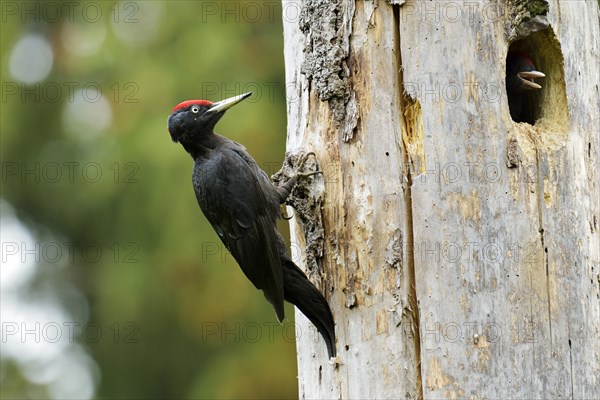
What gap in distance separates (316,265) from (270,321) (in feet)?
11.0

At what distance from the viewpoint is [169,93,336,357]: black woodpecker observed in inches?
149

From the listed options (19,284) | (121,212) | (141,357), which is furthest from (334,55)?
(19,284)

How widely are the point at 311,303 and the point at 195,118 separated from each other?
4.90 feet

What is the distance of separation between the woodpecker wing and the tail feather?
203mm

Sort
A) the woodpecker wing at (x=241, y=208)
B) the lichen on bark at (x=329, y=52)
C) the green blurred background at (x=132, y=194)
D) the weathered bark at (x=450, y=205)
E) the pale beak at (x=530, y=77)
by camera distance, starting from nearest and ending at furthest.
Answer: the weathered bark at (x=450, y=205)
the lichen on bark at (x=329, y=52)
the pale beak at (x=530, y=77)
the woodpecker wing at (x=241, y=208)
the green blurred background at (x=132, y=194)

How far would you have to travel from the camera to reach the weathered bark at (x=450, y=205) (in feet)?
11.1

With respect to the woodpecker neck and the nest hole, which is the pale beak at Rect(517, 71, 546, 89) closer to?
the nest hole

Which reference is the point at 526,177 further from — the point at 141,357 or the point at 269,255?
the point at 141,357

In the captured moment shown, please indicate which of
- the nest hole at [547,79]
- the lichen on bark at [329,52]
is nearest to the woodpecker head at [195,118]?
the lichen on bark at [329,52]

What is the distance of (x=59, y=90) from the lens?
8.41m

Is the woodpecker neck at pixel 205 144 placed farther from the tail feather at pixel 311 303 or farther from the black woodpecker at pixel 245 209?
the tail feather at pixel 311 303

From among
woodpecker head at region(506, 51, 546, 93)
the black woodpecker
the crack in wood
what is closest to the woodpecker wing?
the black woodpecker

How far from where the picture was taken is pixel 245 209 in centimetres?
436

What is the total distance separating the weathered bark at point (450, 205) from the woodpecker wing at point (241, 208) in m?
0.35
